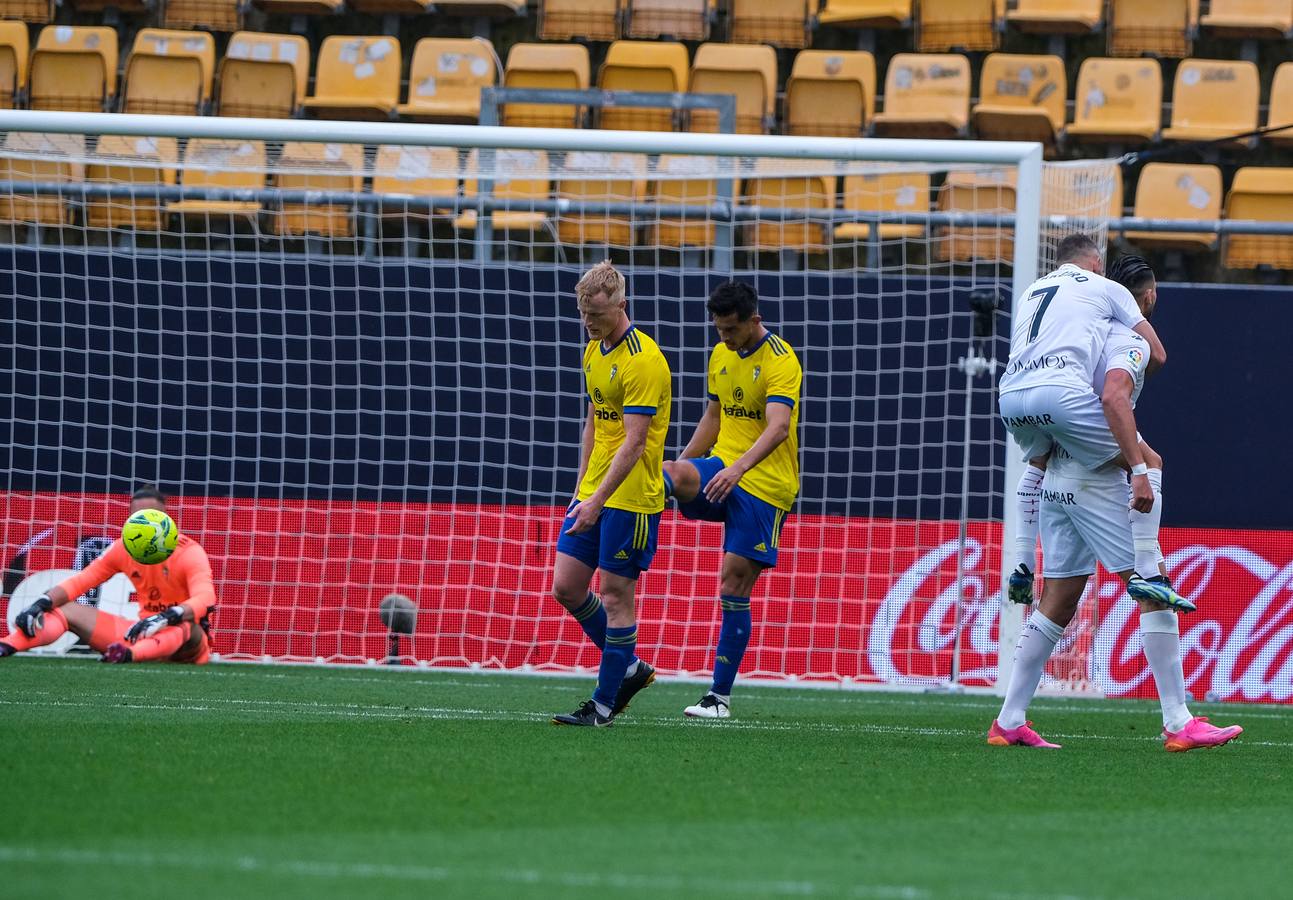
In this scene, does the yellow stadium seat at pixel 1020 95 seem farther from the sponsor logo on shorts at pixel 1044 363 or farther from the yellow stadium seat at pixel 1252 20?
the sponsor logo on shorts at pixel 1044 363

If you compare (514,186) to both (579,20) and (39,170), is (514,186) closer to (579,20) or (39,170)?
(579,20)

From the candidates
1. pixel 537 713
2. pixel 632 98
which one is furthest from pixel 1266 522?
pixel 537 713

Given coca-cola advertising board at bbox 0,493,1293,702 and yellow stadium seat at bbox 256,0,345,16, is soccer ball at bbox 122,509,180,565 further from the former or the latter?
yellow stadium seat at bbox 256,0,345,16

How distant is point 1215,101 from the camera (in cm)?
1492

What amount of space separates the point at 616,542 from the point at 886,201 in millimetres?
7154

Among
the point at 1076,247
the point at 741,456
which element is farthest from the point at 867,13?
the point at 1076,247

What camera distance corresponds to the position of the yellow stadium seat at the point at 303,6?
15.8 metres

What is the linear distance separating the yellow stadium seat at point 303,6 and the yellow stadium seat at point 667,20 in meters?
2.65

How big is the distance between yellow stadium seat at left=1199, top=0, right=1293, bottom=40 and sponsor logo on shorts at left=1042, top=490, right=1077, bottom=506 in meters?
9.76

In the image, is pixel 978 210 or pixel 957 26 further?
pixel 957 26

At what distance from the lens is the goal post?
1177cm

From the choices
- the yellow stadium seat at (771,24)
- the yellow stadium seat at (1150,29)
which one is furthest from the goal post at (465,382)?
the yellow stadium seat at (1150,29)

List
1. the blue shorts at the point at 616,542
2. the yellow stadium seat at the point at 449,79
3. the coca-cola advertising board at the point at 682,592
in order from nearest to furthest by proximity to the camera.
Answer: the blue shorts at the point at 616,542 → the coca-cola advertising board at the point at 682,592 → the yellow stadium seat at the point at 449,79

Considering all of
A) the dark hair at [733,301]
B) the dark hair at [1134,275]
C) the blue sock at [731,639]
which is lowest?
the blue sock at [731,639]
